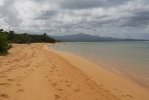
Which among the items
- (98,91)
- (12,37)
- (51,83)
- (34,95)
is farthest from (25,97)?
(12,37)

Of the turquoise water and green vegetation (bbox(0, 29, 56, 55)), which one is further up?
green vegetation (bbox(0, 29, 56, 55))

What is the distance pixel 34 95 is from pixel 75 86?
238cm

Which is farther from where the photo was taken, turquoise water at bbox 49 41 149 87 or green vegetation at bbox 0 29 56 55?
green vegetation at bbox 0 29 56 55

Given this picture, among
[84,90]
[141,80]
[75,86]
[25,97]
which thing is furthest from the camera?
[141,80]

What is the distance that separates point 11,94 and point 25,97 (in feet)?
1.98

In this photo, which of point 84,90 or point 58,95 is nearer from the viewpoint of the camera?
point 58,95

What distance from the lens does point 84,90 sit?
9.07 metres

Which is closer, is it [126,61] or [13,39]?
[126,61]

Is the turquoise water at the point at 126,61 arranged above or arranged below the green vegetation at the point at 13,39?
below

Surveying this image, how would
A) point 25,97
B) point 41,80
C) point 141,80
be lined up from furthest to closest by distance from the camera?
point 141,80
point 41,80
point 25,97

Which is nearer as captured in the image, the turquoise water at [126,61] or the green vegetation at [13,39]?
the turquoise water at [126,61]

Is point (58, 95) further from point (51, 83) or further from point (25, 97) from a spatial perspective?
point (51, 83)

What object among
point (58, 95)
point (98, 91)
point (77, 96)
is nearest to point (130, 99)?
point (98, 91)

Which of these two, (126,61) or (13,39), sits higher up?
(13,39)
